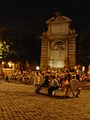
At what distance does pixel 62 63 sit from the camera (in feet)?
161

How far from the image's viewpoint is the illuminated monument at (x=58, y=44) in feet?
156

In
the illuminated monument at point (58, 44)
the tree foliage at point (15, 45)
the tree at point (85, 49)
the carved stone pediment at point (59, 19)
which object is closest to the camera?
the tree at point (85, 49)

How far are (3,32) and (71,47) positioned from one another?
50.2 feet

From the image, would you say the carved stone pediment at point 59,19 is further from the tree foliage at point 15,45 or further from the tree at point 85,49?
the tree foliage at point 15,45

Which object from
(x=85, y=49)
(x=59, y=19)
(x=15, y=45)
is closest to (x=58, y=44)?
(x=59, y=19)

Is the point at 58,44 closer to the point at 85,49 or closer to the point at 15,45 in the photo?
the point at 85,49

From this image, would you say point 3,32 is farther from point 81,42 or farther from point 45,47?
point 81,42

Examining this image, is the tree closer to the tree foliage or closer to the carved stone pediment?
the carved stone pediment

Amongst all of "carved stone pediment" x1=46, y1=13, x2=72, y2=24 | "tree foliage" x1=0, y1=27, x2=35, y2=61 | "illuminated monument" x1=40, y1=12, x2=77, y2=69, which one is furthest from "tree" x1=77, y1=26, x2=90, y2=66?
"tree foliage" x1=0, y1=27, x2=35, y2=61

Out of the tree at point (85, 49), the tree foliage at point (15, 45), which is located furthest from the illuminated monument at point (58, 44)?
the tree foliage at point (15, 45)

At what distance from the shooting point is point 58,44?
4944cm

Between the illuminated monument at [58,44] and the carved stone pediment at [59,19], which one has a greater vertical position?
the carved stone pediment at [59,19]

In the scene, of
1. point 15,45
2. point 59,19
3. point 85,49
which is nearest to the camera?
point 85,49

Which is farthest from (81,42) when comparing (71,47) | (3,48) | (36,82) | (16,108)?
(16,108)
